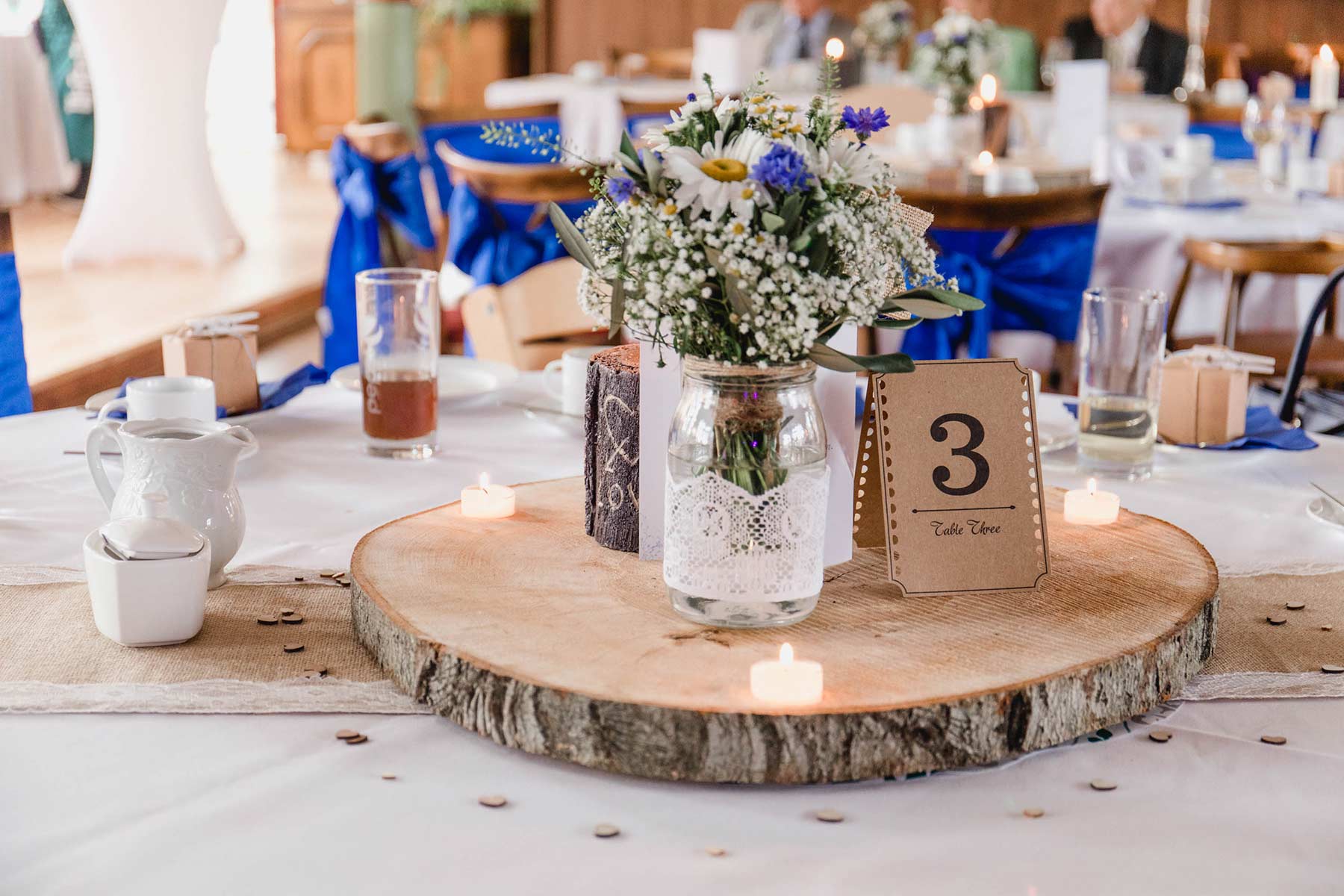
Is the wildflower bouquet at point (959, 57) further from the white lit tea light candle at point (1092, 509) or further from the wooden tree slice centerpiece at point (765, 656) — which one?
the wooden tree slice centerpiece at point (765, 656)

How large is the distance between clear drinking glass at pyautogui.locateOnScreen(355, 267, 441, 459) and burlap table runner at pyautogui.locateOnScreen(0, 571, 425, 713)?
1.42 feet

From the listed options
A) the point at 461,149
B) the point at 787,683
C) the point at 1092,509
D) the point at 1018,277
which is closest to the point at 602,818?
the point at 787,683

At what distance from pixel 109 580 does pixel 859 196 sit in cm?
60

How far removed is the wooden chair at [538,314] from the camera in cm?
249

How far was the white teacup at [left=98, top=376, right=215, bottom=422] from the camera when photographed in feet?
4.85

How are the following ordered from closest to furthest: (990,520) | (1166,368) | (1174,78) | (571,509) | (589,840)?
(589,840) → (990,520) → (571,509) → (1166,368) → (1174,78)

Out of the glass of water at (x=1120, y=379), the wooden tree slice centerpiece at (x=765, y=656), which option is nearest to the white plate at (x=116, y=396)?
the wooden tree slice centerpiece at (x=765, y=656)

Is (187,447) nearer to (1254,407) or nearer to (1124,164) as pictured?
(1254,407)

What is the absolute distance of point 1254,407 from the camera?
1.77 metres

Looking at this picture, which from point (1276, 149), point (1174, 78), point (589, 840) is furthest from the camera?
point (1174, 78)

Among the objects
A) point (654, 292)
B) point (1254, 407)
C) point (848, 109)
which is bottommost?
point (1254, 407)

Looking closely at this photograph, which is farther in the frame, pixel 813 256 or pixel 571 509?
pixel 571 509

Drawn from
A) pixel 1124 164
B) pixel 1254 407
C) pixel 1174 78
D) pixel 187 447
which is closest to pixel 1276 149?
pixel 1124 164

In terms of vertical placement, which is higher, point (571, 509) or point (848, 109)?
point (848, 109)
